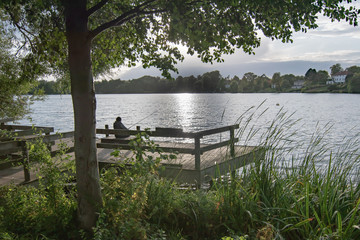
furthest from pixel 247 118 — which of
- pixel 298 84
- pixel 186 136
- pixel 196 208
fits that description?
pixel 298 84

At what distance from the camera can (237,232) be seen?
3762 mm

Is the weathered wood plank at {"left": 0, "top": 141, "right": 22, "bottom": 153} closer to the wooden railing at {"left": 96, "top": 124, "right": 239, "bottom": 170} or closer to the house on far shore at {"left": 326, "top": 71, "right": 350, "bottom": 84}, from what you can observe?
the wooden railing at {"left": 96, "top": 124, "right": 239, "bottom": 170}

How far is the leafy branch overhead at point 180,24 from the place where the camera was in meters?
4.24

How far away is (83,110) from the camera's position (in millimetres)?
4215

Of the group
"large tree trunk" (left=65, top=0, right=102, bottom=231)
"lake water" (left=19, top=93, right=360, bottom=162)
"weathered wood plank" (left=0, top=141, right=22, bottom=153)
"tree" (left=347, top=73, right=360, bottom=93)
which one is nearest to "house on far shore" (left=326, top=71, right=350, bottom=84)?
"tree" (left=347, top=73, right=360, bottom=93)

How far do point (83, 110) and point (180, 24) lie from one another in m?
1.75

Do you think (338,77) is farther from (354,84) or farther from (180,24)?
(180,24)

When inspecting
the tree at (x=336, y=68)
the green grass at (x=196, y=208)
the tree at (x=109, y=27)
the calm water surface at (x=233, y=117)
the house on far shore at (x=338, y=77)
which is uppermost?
the tree at (x=336, y=68)

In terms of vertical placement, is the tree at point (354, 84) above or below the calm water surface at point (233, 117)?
above

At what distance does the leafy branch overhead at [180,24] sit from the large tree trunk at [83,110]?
5.5 inches

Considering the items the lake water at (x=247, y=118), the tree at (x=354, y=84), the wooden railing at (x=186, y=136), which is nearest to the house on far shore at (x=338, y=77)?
the tree at (x=354, y=84)

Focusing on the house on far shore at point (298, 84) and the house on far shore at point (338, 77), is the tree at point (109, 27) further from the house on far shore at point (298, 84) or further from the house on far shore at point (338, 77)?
the house on far shore at point (298, 84)

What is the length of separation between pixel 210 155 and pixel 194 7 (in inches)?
247

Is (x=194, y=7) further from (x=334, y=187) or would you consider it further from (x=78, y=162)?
(x=334, y=187)
